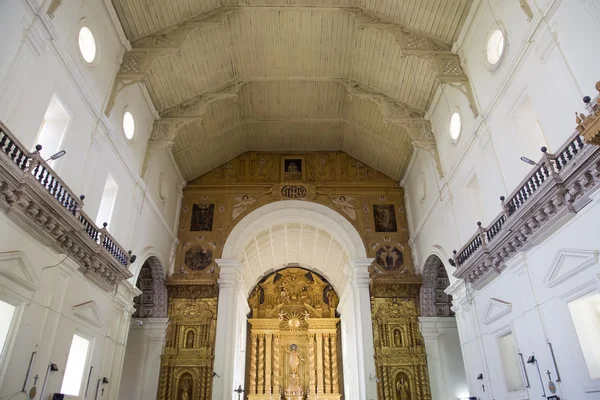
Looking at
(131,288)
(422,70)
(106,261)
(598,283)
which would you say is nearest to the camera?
(598,283)

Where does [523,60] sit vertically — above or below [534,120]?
above

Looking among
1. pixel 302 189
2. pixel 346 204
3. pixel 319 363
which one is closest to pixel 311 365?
pixel 319 363

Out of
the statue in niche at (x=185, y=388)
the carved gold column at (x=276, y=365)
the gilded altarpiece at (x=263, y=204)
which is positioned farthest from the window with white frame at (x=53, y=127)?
the carved gold column at (x=276, y=365)

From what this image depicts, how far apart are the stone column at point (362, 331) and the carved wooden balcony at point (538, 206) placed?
5.70 metres

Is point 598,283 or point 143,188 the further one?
point 143,188

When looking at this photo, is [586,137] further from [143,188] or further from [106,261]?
[143,188]

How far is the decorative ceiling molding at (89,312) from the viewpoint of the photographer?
9.59 m

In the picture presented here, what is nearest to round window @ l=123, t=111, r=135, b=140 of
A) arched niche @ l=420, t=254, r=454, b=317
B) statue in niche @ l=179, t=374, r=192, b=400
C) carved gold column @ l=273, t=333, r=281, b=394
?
statue in niche @ l=179, t=374, r=192, b=400

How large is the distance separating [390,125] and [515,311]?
8644 millimetres

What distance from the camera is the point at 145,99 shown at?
1361 centimetres

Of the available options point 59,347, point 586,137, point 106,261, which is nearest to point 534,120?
point 586,137

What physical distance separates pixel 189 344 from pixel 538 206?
1231cm

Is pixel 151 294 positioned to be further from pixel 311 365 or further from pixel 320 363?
pixel 320 363

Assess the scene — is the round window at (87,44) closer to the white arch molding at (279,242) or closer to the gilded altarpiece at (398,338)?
the white arch molding at (279,242)
